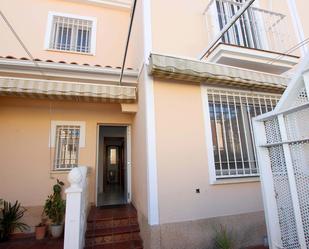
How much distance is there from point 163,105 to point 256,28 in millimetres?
7318

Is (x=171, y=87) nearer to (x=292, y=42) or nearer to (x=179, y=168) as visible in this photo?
(x=179, y=168)

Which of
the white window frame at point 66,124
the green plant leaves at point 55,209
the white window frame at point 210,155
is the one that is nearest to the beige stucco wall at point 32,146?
the white window frame at point 66,124

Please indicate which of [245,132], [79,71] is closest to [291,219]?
[245,132]

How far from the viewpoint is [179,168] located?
21.5ft

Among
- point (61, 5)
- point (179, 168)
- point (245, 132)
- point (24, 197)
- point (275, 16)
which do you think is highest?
point (61, 5)

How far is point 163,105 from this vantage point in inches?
270

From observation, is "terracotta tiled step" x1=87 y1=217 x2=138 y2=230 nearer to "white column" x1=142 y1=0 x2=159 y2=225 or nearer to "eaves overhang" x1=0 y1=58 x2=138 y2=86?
"white column" x1=142 y1=0 x2=159 y2=225

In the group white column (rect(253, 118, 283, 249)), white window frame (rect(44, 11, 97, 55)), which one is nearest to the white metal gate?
white column (rect(253, 118, 283, 249))

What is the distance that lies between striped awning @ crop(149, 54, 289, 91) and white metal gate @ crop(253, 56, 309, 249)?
11.2 feet

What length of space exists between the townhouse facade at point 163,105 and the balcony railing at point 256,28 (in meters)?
0.06

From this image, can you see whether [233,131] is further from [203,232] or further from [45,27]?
[45,27]

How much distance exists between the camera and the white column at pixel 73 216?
5383 millimetres

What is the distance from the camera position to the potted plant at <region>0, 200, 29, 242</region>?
7.77m

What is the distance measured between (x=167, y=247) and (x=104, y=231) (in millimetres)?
2636
